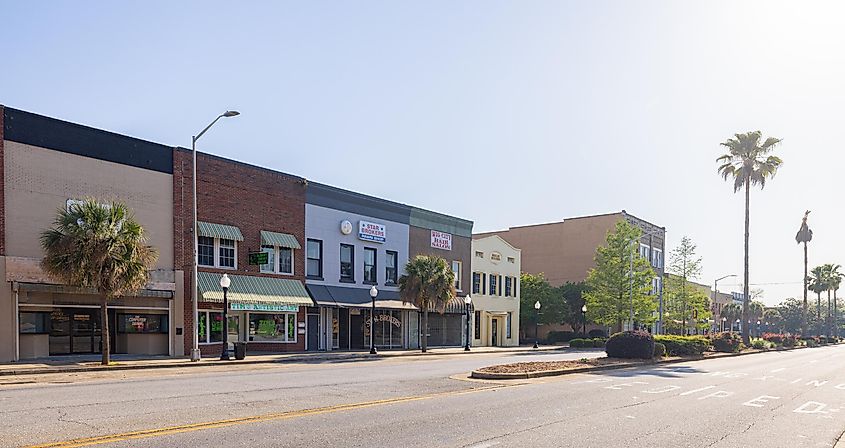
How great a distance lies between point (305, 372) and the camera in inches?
890

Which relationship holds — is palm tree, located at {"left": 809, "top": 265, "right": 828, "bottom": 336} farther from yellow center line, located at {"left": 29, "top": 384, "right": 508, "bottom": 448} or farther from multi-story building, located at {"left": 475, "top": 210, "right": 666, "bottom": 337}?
yellow center line, located at {"left": 29, "top": 384, "right": 508, "bottom": 448}

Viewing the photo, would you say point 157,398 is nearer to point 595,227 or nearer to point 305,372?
point 305,372

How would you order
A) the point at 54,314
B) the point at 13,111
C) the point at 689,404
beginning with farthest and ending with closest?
1. the point at 54,314
2. the point at 13,111
3. the point at 689,404

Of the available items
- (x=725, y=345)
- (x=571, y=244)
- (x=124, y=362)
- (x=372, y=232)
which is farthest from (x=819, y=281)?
(x=124, y=362)

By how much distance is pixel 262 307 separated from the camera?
32719mm

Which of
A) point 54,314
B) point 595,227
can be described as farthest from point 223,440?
point 595,227

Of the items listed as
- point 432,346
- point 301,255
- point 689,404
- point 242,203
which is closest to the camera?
point 689,404

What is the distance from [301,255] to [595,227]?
146 ft

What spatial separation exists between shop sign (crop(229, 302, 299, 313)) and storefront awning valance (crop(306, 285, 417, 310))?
175 centimetres

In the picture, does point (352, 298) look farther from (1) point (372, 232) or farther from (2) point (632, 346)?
(2) point (632, 346)

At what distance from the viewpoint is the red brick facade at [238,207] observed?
30172mm

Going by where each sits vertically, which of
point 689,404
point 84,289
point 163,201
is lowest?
point 689,404

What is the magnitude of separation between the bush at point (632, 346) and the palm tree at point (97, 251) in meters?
18.3

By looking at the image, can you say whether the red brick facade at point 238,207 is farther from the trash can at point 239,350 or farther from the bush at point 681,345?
the bush at point 681,345
